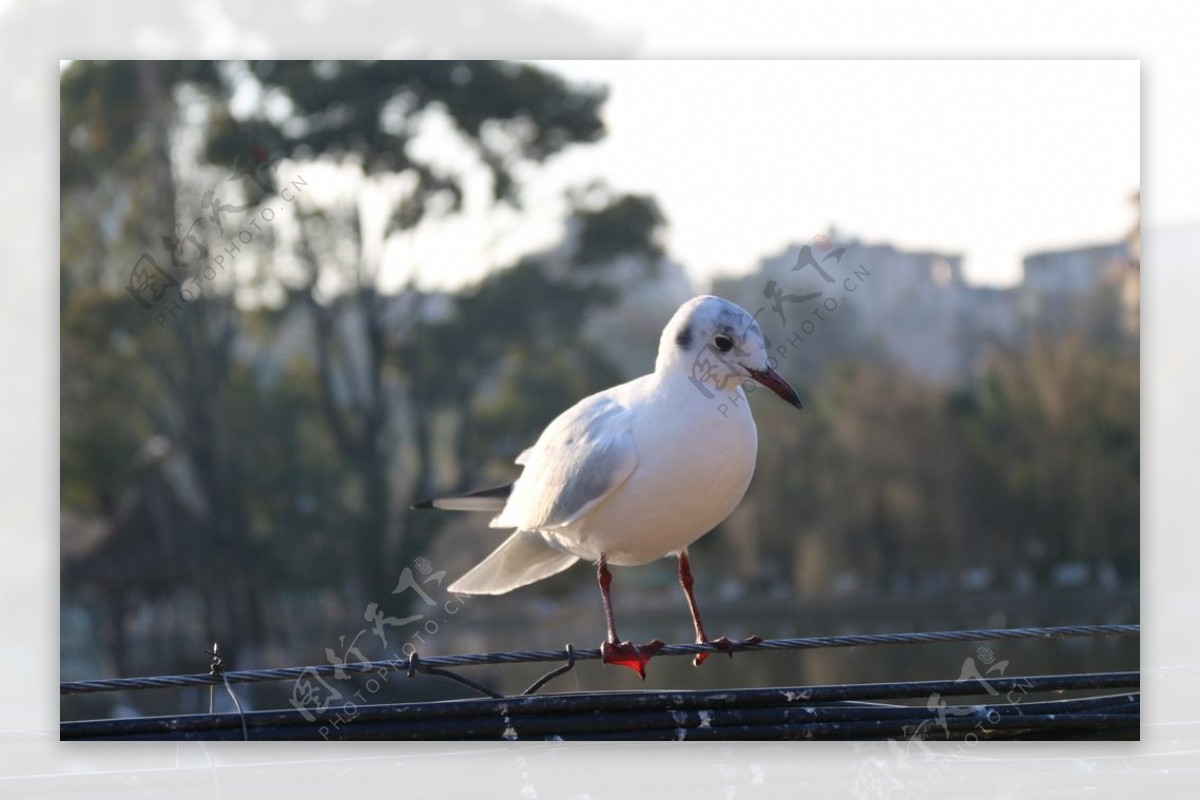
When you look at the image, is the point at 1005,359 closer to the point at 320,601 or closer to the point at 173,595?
the point at 320,601

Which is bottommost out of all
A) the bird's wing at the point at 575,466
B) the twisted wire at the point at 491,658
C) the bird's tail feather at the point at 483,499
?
the twisted wire at the point at 491,658

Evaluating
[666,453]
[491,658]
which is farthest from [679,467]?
[491,658]

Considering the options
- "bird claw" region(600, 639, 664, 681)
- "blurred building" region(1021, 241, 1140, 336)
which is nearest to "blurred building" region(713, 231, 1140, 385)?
"blurred building" region(1021, 241, 1140, 336)

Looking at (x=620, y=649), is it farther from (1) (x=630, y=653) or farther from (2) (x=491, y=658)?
(2) (x=491, y=658)

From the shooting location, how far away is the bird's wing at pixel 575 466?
9.07 feet

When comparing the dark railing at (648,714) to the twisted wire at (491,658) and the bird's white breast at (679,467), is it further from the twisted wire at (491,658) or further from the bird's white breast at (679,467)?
the bird's white breast at (679,467)

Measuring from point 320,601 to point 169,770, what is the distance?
463 cm

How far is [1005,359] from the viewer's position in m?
6.45

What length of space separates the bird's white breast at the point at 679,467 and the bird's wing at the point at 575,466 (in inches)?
1.0

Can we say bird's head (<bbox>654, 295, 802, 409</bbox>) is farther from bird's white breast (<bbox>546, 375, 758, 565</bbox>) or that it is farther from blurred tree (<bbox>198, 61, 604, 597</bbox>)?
blurred tree (<bbox>198, 61, 604, 597</bbox>)

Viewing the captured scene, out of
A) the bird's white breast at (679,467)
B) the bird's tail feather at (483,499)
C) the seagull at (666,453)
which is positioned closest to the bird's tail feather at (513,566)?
the bird's tail feather at (483,499)

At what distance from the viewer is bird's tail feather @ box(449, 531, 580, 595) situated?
3113 mm

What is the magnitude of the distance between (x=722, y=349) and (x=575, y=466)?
0.35 metres

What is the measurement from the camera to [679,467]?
2.73m
